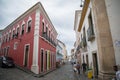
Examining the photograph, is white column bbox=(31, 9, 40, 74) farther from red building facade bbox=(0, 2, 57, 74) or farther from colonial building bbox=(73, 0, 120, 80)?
colonial building bbox=(73, 0, 120, 80)

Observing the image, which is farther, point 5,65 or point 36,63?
point 5,65

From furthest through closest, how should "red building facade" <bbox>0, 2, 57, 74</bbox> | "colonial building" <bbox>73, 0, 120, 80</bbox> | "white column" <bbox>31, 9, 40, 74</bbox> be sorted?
"red building facade" <bbox>0, 2, 57, 74</bbox>
"white column" <bbox>31, 9, 40, 74</bbox>
"colonial building" <bbox>73, 0, 120, 80</bbox>

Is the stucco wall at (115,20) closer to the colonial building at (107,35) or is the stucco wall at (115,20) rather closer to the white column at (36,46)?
the colonial building at (107,35)

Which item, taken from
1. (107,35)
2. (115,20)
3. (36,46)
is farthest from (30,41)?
(115,20)

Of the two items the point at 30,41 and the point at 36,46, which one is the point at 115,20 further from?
the point at 30,41

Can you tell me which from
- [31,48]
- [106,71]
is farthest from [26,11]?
[106,71]

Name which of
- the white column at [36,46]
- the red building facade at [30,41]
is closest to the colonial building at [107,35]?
the white column at [36,46]

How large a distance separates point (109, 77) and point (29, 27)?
36.3 feet

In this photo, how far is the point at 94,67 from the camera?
774 centimetres

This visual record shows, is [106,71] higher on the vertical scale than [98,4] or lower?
lower

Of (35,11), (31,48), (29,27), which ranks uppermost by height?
(35,11)

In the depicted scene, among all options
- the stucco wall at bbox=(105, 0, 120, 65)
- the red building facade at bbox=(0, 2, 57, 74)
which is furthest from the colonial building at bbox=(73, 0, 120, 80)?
the red building facade at bbox=(0, 2, 57, 74)

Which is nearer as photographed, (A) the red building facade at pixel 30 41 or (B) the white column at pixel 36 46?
(B) the white column at pixel 36 46

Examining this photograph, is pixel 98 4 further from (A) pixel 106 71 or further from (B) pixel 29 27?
(B) pixel 29 27
